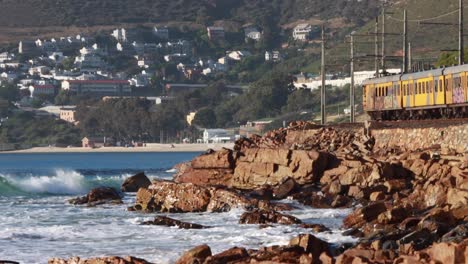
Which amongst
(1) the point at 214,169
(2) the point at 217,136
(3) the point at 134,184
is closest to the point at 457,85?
(1) the point at 214,169

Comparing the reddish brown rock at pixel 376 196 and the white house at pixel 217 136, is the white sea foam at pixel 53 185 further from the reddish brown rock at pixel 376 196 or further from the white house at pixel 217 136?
the white house at pixel 217 136

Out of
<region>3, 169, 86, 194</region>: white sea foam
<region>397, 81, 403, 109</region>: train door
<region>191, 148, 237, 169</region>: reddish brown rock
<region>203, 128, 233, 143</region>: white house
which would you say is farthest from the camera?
<region>203, 128, 233, 143</region>: white house

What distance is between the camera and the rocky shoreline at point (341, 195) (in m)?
27.4

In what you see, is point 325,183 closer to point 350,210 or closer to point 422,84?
point 350,210

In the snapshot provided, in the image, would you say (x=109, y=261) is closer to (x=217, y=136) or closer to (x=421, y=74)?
(x=421, y=74)

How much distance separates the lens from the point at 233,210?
4184cm

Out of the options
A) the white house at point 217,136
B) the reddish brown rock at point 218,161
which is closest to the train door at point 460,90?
the reddish brown rock at point 218,161

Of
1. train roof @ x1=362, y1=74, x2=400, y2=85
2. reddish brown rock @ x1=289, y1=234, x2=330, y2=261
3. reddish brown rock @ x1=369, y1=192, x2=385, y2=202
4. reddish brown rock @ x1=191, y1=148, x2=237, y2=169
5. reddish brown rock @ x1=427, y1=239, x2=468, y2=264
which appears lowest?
reddish brown rock @ x1=289, y1=234, x2=330, y2=261

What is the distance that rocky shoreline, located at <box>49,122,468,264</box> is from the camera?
27391mm

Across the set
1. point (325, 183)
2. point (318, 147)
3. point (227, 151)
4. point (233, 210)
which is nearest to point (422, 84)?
point (318, 147)

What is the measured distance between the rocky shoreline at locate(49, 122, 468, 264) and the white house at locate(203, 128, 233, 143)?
11234 centimetres

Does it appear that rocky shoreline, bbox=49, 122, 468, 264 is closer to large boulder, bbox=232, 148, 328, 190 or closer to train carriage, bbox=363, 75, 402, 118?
large boulder, bbox=232, 148, 328, 190

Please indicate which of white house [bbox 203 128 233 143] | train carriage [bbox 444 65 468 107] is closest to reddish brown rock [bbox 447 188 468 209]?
train carriage [bbox 444 65 468 107]

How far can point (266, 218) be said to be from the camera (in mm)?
37312
